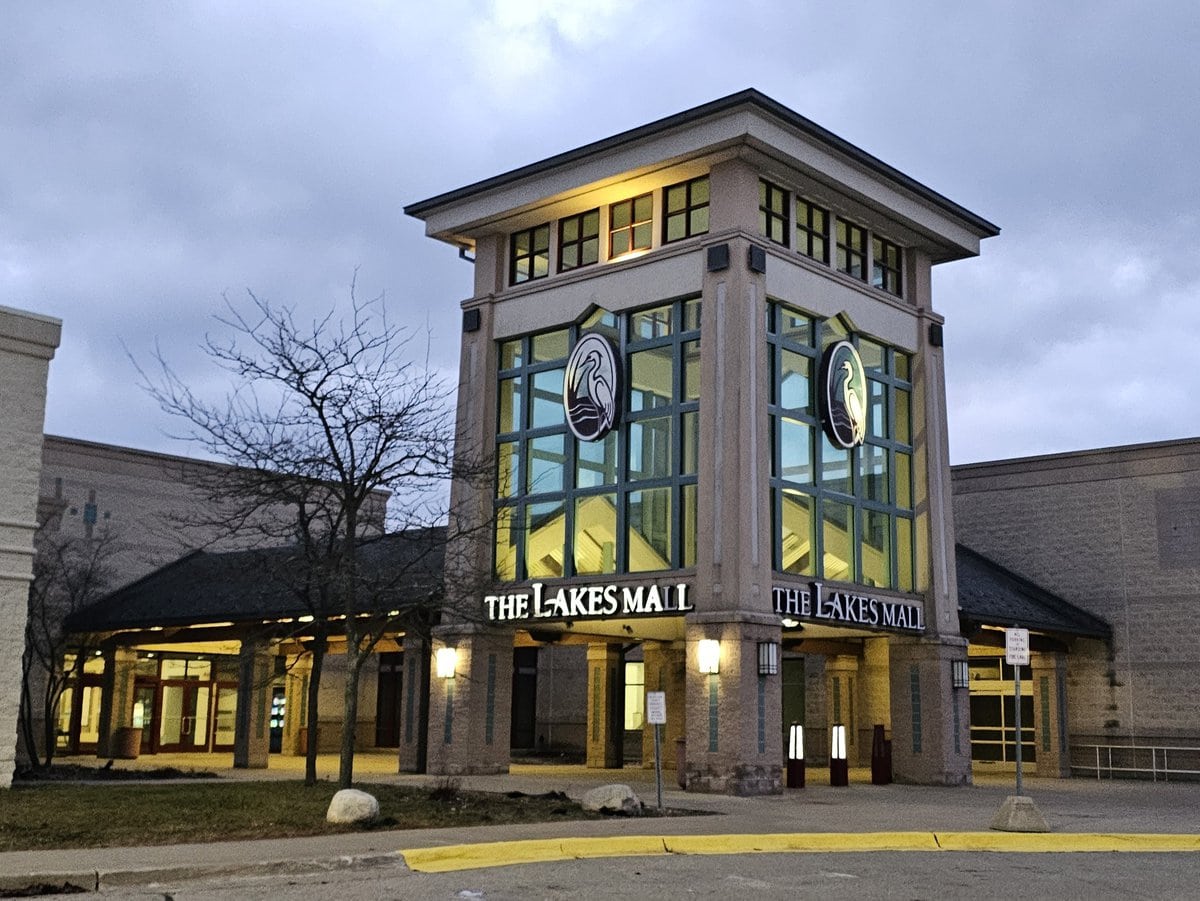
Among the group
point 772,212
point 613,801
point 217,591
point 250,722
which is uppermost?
point 772,212

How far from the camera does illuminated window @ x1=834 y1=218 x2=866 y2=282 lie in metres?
33.2

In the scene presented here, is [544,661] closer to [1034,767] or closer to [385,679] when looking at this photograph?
[385,679]

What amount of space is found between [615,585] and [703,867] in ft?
50.2

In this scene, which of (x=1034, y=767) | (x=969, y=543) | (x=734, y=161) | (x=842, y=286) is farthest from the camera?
(x=969, y=543)

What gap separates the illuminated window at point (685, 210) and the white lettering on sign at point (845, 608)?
824 centimetres

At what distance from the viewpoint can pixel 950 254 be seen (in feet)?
118

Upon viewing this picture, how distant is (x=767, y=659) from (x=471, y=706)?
8143 millimetres

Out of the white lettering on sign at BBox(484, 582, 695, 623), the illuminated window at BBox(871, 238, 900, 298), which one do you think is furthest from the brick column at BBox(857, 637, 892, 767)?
the white lettering on sign at BBox(484, 582, 695, 623)

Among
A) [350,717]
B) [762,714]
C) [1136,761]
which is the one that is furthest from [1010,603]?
[350,717]

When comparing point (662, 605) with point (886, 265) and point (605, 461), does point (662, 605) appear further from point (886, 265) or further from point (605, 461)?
point (886, 265)

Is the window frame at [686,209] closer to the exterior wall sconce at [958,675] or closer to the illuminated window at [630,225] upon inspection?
the illuminated window at [630,225]

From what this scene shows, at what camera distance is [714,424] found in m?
29.2

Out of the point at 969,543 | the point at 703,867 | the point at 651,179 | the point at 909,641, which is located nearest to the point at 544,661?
the point at 969,543

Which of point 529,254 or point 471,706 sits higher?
point 529,254
